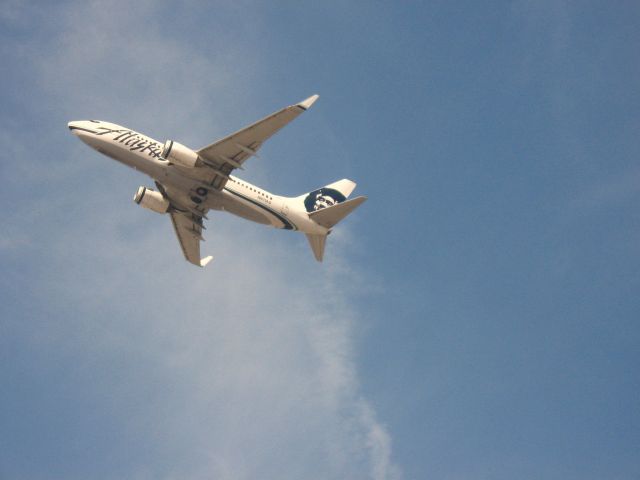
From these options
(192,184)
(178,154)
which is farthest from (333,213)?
(178,154)

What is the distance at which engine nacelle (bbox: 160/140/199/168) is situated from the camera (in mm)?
52469

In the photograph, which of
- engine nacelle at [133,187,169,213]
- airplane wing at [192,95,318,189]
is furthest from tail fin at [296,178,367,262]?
engine nacelle at [133,187,169,213]

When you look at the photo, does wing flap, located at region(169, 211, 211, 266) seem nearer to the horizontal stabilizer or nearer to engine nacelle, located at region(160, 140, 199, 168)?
engine nacelle, located at region(160, 140, 199, 168)

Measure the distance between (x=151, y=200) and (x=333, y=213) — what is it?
1762 centimetres

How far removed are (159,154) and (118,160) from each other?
Result: 361 centimetres

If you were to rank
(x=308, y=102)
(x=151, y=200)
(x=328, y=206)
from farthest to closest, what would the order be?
(x=151, y=200) → (x=328, y=206) → (x=308, y=102)

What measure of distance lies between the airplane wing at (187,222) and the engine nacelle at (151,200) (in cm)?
84

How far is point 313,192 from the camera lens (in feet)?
197

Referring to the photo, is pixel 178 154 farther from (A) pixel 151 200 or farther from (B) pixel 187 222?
(B) pixel 187 222

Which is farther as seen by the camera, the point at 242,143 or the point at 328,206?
the point at 328,206

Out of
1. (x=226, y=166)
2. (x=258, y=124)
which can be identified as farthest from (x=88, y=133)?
(x=258, y=124)

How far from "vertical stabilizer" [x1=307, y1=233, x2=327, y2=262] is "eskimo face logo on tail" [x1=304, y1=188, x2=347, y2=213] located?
2417 millimetres

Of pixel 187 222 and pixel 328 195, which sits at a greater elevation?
pixel 328 195

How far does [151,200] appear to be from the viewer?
197 feet
